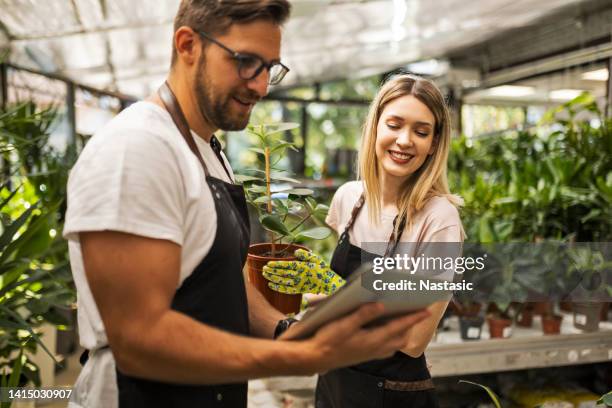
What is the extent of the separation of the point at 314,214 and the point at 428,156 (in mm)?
394

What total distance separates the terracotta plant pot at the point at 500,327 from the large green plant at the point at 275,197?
5.47 ft

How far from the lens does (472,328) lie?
2672 mm

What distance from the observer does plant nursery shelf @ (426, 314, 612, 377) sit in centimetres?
251

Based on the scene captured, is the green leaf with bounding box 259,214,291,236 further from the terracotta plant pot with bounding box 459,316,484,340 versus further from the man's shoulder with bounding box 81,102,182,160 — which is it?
the terracotta plant pot with bounding box 459,316,484,340

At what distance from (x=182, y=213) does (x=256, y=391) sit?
5.76 ft

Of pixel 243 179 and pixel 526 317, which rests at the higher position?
pixel 243 179

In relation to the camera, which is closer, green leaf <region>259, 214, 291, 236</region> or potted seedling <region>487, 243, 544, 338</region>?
green leaf <region>259, 214, 291, 236</region>

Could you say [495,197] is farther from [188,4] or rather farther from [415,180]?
[188,4]

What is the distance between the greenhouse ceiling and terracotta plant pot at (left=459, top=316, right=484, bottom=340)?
1843 millimetres

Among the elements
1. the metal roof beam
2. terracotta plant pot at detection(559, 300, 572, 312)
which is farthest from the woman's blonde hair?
the metal roof beam

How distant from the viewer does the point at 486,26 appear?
591 centimetres

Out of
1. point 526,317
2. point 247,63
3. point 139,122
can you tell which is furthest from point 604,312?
point 139,122

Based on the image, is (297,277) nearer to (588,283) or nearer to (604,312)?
(588,283)

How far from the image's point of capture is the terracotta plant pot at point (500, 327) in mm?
2689
